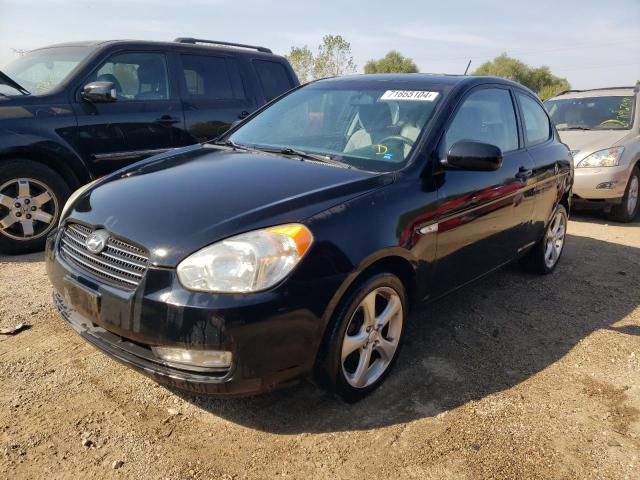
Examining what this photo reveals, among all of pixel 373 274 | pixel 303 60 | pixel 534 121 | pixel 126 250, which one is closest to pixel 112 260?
pixel 126 250

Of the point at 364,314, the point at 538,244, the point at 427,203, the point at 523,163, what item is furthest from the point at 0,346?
the point at 538,244

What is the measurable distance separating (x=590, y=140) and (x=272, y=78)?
4.63 m

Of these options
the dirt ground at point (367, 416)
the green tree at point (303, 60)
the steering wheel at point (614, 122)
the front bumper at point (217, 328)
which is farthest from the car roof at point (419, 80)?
the green tree at point (303, 60)

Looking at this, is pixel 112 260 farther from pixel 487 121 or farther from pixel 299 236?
pixel 487 121

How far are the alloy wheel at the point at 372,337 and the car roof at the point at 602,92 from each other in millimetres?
Answer: 7471

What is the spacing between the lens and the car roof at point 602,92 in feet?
27.5

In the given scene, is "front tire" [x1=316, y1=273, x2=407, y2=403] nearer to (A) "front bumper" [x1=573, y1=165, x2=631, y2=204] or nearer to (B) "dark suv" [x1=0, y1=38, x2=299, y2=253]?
(B) "dark suv" [x1=0, y1=38, x2=299, y2=253]

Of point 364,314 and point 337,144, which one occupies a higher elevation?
point 337,144

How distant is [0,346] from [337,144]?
2337mm

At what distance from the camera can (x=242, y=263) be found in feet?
7.14

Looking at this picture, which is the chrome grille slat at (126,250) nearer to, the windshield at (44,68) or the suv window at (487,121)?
the suv window at (487,121)

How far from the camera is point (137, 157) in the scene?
204 inches

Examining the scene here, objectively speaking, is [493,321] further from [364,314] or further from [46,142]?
[46,142]

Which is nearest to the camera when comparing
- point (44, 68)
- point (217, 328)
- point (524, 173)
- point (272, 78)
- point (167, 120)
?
point (217, 328)
